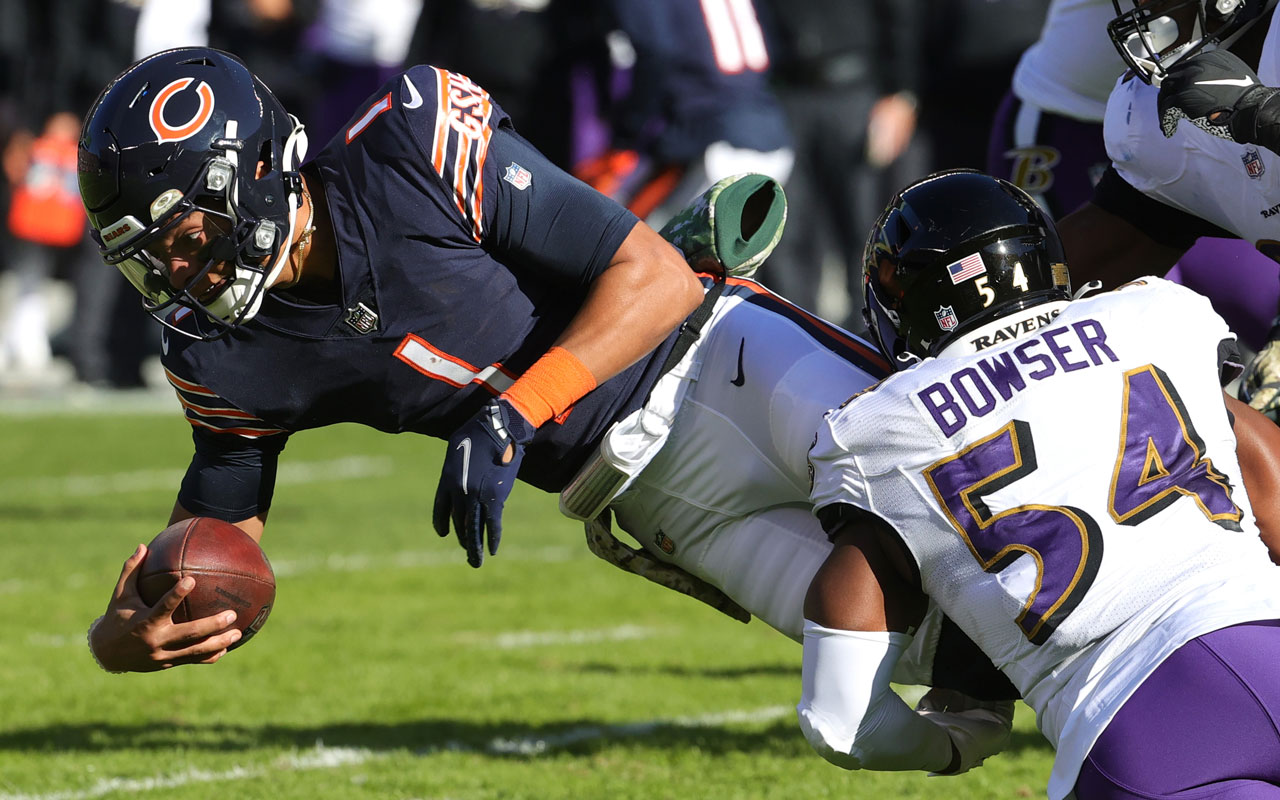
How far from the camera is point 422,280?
3096 mm

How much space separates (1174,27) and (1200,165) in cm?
27

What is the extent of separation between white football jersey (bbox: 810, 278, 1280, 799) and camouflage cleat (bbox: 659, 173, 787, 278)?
0.83 metres

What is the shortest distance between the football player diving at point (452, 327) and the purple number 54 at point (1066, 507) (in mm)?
463

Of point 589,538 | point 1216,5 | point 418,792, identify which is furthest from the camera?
point 418,792

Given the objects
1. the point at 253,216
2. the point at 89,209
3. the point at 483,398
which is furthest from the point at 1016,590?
the point at 89,209

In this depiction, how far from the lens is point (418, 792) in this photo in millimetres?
3779

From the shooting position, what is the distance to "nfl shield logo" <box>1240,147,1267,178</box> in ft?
10.3

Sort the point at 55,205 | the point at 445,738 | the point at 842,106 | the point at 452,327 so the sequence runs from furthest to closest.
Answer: the point at 55,205, the point at 842,106, the point at 445,738, the point at 452,327

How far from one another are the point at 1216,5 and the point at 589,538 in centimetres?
158

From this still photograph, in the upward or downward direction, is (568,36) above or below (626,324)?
below

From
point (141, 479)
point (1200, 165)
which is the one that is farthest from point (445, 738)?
point (141, 479)

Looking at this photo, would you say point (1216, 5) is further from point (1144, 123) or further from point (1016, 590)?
point (1016, 590)

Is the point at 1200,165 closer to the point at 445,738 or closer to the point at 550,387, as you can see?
the point at 550,387

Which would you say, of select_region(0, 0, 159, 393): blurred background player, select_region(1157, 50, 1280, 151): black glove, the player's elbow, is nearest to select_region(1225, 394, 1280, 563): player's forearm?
select_region(1157, 50, 1280, 151): black glove
